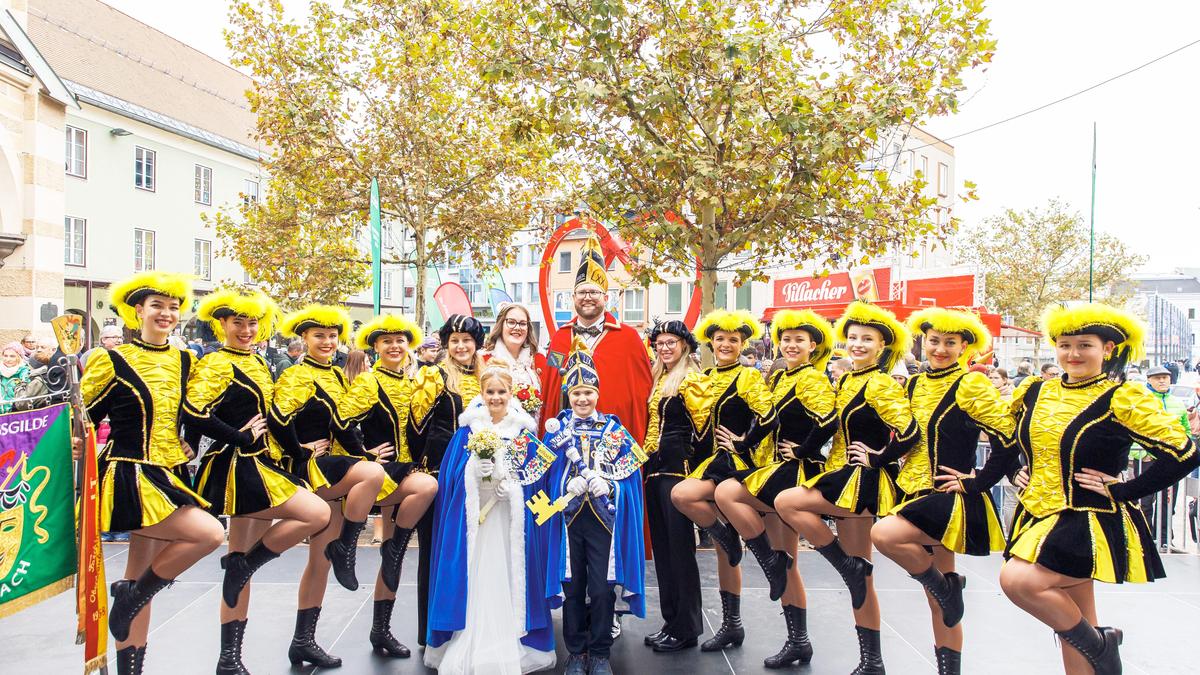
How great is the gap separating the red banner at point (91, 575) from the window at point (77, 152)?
70.8 ft

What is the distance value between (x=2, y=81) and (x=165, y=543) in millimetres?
9670

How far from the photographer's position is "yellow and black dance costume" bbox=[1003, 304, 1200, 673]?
3061 millimetres

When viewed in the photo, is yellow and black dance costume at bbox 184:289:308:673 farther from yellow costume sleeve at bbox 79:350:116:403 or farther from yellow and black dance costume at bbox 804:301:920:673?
yellow and black dance costume at bbox 804:301:920:673

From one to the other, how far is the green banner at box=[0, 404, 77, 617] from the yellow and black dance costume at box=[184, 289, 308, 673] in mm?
535

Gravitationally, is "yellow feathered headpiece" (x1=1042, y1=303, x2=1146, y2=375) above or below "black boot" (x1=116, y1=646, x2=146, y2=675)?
above

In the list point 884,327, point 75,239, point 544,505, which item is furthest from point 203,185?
point 884,327

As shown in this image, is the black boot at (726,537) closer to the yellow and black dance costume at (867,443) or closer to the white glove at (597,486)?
the yellow and black dance costume at (867,443)

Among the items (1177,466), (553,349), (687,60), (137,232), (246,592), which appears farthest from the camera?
(137,232)

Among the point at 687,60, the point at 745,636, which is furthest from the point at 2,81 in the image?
the point at 745,636

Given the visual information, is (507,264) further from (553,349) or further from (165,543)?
(165,543)

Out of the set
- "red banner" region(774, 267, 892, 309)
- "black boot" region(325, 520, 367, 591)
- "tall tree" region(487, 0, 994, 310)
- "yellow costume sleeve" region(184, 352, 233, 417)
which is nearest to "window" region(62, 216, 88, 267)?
"red banner" region(774, 267, 892, 309)

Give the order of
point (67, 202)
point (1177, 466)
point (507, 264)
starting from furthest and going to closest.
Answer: point (67, 202)
point (507, 264)
point (1177, 466)

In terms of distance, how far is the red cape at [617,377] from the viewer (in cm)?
502

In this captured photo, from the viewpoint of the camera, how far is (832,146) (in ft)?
18.8
